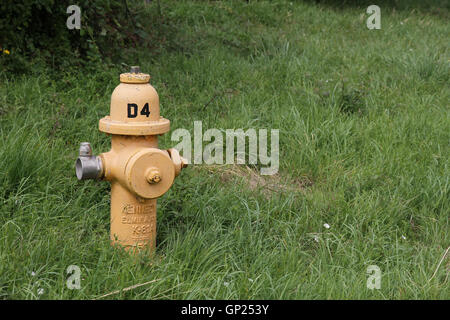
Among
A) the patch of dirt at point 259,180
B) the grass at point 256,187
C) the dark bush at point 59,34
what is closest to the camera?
the grass at point 256,187

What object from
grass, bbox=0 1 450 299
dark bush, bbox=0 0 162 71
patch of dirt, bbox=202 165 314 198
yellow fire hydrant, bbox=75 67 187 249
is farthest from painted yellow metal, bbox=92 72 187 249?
dark bush, bbox=0 0 162 71

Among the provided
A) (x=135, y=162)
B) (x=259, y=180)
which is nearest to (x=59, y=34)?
(x=259, y=180)

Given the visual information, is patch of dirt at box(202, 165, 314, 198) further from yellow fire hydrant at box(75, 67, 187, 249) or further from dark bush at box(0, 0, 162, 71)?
dark bush at box(0, 0, 162, 71)

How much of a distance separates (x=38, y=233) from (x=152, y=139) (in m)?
0.65

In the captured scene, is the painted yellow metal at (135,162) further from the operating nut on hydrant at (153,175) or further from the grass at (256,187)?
the grass at (256,187)

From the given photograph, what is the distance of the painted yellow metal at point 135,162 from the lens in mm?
2557

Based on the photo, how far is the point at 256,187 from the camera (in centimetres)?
342

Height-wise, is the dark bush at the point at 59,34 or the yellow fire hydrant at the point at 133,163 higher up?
the dark bush at the point at 59,34

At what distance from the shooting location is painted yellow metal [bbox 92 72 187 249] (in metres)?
2.56

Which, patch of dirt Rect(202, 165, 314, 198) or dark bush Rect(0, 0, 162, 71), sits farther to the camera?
dark bush Rect(0, 0, 162, 71)

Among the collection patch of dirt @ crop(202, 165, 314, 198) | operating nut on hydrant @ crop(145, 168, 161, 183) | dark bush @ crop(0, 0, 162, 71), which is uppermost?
dark bush @ crop(0, 0, 162, 71)

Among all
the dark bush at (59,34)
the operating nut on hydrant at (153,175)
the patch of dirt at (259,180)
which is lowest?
the patch of dirt at (259,180)

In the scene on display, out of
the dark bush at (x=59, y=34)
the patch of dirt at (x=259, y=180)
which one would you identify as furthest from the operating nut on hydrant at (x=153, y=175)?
the dark bush at (x=59, y=34)

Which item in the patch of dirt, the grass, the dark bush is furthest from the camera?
the dark bush
